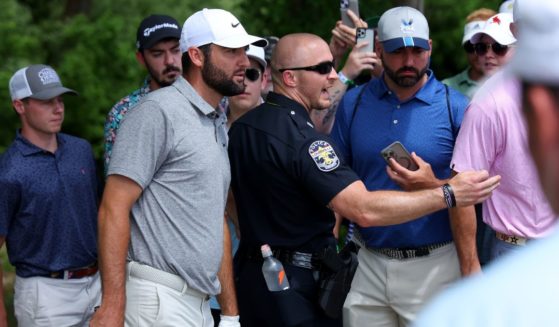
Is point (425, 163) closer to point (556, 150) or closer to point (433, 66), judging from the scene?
point (556, 150)

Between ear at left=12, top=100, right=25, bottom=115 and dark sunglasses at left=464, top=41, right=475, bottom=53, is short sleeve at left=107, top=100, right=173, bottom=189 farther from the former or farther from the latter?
dark sunglasses at left=464, top=41, right=475, bottom=53

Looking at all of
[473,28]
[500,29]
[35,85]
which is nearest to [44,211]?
[35,85]

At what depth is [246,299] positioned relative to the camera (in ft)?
14.8

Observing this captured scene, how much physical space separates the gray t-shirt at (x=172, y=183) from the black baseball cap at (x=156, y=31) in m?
1.71

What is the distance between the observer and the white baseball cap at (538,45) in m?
1.29

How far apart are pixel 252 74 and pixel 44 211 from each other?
1484mm

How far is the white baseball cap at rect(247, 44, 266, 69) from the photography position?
5.77 meters

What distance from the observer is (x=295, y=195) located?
4285mm

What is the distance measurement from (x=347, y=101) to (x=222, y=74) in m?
1.18

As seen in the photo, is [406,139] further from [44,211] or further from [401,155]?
[44,211]

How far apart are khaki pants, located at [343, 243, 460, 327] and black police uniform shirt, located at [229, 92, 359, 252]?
0.60m

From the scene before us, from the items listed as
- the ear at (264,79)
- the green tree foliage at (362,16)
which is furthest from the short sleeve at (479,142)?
the green tree foliage at (362,16)

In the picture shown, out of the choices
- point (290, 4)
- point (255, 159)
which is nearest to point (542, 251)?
point (255, 159)

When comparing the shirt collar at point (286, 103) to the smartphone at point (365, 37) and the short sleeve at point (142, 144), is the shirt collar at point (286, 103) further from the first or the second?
the smartphone at point (365, 37)
